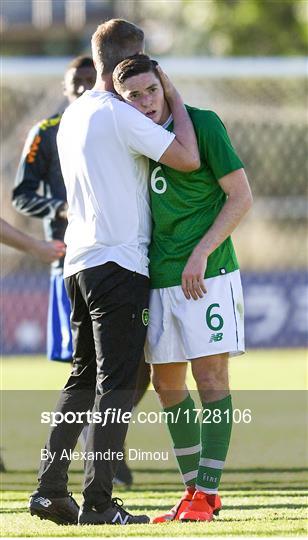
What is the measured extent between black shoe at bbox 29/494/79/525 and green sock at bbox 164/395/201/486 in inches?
21.2

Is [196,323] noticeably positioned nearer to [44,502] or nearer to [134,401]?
[44,502]

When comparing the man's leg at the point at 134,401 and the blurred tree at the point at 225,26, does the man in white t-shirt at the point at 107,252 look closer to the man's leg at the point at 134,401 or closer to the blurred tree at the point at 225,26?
the man's leg at the point at 134,401

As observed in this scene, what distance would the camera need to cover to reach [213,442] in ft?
17.9

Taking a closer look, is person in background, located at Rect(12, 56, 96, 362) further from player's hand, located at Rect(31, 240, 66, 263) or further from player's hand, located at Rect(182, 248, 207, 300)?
player's hand, located at Rect(182, 248, 207, 300)

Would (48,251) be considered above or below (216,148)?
below

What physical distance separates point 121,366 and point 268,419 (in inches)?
170

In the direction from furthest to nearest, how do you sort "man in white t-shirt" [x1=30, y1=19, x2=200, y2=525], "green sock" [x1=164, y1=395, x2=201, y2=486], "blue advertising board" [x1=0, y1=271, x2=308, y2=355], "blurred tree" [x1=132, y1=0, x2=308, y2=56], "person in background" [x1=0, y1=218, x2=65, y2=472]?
"blurred tree" [x1=132, y1=0, x2=308, y2=56], "blue advertising board" [x1=0, y1=271, x2=308, y2=355], "person in background" [x1=0, y1=218, x2=65, y2=472], "green sock" [x1=164, y1=395, x2=201, y2=486], "man in white t-shirt" [x1=30, y1=19, x2=200, y2=525]

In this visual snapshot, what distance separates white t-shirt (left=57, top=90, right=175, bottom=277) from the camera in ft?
17.2

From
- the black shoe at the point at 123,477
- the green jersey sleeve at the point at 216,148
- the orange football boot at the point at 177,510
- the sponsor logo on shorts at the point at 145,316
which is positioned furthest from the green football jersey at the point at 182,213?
the black shoe at the point at 123,477

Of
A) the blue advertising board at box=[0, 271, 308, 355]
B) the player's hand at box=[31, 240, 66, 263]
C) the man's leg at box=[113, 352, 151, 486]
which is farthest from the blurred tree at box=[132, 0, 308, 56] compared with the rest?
the player's hand at box=[31, 240, 66, 263]

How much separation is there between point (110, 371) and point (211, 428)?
55 cm

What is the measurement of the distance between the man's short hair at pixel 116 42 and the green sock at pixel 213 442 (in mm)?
1562

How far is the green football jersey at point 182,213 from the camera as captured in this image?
5445 millimetres

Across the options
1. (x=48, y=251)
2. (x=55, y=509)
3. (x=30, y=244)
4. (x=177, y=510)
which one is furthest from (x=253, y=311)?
(x=55, y=509)
